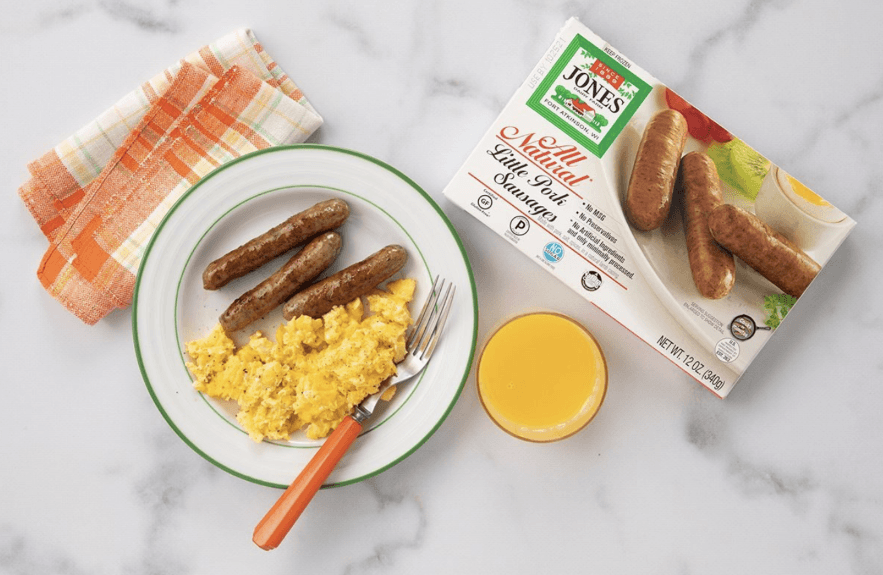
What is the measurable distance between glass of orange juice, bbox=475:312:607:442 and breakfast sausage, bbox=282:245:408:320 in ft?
1.41

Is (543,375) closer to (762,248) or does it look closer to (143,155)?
(762,248)

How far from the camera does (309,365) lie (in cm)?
207

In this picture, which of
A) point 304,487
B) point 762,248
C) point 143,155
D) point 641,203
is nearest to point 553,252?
point 641,203

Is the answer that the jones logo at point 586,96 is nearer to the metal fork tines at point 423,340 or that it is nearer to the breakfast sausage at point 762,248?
the breakfast sausage at point 762,248

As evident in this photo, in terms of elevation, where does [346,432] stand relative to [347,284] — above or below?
below

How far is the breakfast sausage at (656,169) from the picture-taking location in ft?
6.46

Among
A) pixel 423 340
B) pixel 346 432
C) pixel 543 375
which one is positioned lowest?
pixel 346 432

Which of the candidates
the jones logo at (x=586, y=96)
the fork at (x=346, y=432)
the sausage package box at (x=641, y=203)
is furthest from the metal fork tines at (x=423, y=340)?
the jones logo at (x=586, y=96)

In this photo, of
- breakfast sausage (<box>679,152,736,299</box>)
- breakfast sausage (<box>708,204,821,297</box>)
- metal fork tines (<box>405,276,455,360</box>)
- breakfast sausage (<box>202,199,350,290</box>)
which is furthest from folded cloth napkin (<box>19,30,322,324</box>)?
breakfast sausage (<box>708,204,821,297</box>)

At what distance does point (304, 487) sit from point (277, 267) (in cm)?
76

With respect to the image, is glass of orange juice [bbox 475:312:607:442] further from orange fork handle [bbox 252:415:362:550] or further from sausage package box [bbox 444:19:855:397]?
orange fork handle [bbox 252:415:362:550]

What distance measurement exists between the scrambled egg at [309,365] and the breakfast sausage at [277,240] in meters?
0.21

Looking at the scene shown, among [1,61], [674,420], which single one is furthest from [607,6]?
[1,61]

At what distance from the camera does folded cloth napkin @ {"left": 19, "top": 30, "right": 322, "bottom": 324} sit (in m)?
2.14
